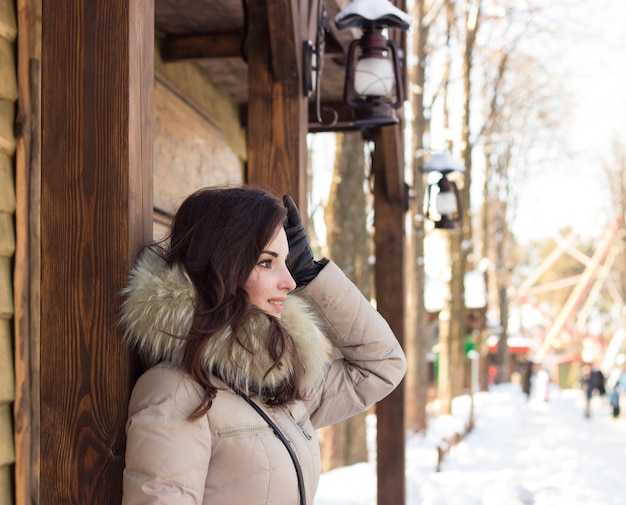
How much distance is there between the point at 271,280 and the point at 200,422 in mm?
425

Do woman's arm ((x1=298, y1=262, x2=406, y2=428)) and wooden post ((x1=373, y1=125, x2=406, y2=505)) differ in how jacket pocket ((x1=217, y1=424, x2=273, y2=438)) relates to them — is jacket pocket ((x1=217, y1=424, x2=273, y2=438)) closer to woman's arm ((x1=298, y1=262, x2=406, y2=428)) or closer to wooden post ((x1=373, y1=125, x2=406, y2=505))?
woman's arm ((x1=298, y1=262, x2=406, y2=428))

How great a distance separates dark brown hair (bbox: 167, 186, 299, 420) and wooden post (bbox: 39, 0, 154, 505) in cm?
16

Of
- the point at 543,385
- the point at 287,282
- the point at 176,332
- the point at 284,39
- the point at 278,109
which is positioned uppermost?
the point at 284,39

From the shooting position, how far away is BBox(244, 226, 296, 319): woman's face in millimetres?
2248

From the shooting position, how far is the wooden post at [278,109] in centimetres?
354

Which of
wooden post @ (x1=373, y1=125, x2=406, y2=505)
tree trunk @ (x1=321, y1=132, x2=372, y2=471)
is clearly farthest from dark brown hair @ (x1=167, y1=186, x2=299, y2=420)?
tree trunk @ (x1=321, y1=132, x2=372, y2=471)

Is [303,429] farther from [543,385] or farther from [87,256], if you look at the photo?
[543,385]

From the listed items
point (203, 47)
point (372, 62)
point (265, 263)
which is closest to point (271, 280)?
point (265, 263)

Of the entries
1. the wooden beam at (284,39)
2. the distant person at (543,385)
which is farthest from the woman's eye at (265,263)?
the distant person at (543,385)

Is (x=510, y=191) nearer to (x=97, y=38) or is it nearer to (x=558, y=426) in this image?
(x=558, y=426)

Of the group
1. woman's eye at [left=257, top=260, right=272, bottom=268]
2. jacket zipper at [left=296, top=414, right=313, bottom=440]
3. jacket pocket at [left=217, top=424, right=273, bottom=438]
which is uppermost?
woman's eye at [left=257, top=260, right=272, bottom=268]

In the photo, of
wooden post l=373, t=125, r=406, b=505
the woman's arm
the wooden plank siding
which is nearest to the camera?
the woman's arm

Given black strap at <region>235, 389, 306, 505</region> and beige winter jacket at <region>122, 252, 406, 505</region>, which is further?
black strap at <region>235, 389, 306, 505</region>

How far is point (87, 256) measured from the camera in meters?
2.11
